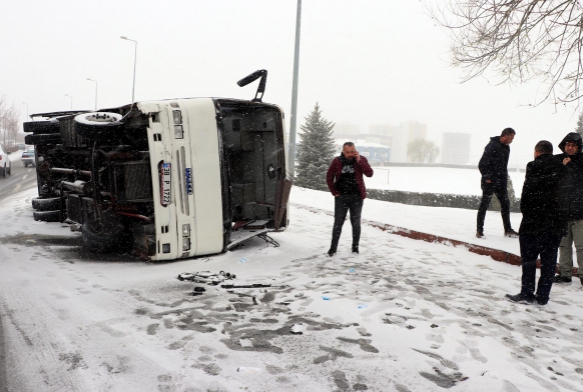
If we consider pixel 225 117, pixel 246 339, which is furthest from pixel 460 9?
pixel 246 339

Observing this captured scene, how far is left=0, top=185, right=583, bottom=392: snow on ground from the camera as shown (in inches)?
110

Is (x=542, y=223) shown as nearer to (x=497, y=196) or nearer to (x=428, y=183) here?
(x=497, y=196)

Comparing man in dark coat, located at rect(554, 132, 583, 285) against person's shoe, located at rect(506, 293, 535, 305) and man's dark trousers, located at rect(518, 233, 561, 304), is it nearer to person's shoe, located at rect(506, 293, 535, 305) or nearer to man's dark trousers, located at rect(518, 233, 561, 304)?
man's dark trousers, located at rect(518, 233, 561, 304)

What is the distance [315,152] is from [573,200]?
22.6m

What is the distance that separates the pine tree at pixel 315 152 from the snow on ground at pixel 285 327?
66.3 ft

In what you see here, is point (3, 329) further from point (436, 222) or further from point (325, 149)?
point (325, 149)

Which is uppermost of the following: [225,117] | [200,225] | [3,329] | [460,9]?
[460,9]

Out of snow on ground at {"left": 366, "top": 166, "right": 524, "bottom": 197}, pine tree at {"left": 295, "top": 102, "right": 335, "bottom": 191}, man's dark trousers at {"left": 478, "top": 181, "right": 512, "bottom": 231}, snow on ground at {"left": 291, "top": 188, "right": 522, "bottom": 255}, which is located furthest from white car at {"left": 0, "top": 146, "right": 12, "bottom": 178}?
snow on ground at {"left": 366, "top": 166, "right": 524, "bottom": 197}

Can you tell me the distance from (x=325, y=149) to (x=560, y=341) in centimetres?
2388

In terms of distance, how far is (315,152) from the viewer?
27047 millimetres

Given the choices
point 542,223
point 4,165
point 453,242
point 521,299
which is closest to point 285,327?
point 521,299

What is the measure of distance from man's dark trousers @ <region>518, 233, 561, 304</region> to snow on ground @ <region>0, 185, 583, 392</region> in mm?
208

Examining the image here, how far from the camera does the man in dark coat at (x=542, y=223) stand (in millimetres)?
4250

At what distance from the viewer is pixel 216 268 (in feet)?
18.2
